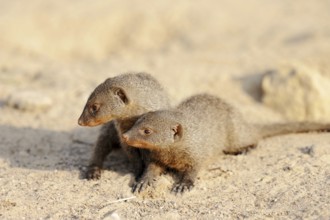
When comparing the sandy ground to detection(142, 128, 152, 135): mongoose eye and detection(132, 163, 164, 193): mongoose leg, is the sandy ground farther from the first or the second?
detection(142, 128, 152, 135): mongoose eye

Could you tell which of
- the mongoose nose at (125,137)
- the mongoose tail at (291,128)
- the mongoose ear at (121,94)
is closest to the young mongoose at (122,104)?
the mongoose ear at (121,94)

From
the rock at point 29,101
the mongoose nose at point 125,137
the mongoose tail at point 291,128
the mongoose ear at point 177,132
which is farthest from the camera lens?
the rock at point 29,101

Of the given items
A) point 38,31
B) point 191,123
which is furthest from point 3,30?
point 191,123

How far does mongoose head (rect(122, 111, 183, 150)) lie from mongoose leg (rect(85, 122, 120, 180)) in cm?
44

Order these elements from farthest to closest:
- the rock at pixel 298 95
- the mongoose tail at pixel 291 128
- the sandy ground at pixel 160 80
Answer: the rock at pixel 298 95
the mongoose tail at pixel 291 128
the sandy ground at pixel 160 80

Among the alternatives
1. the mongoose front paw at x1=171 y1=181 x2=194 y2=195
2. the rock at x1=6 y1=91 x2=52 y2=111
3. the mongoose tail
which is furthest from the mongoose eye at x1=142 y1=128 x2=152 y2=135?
the rock at x1=6 y1=91 x2=52 y2=111

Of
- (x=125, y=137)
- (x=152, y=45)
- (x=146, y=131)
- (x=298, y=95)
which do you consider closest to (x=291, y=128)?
(x=298, y=95)

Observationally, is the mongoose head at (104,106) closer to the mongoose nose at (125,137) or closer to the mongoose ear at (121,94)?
the mongoose ear at (121,94)

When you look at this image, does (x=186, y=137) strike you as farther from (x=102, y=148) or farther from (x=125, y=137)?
(x=102, y=148)

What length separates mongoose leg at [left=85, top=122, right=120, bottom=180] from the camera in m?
3.88

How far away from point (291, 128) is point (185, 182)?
4.36 ft

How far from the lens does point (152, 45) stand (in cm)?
793

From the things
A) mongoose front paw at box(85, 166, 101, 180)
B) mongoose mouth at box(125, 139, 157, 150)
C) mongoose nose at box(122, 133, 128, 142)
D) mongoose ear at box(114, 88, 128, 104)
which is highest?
mongoose ear at box(114, 88, 128, 104)

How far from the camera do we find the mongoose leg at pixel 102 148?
388 centimetres
